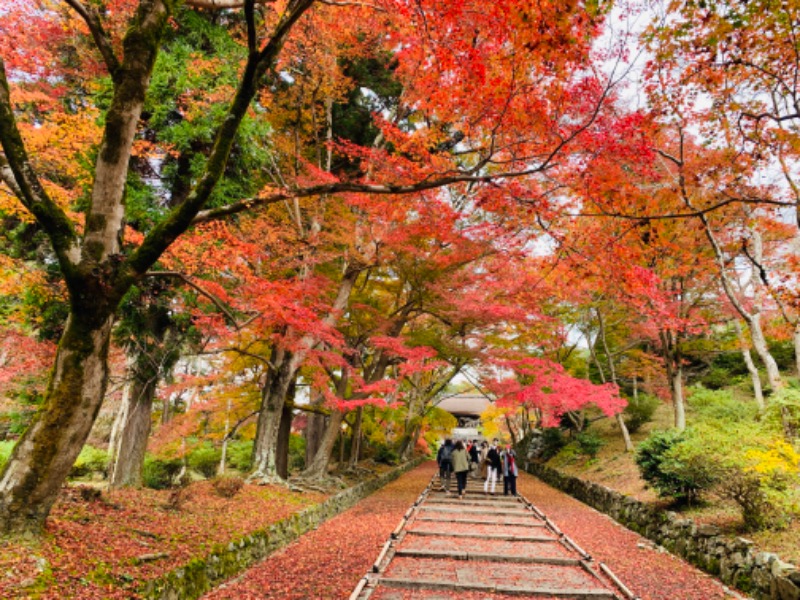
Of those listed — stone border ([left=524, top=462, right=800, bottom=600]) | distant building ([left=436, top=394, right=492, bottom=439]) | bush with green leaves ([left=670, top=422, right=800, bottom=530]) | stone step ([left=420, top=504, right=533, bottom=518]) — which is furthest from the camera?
distant building ([left=436, top=394, right=492, bottom=439])

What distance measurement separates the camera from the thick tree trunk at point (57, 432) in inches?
180

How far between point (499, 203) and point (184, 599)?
749cm

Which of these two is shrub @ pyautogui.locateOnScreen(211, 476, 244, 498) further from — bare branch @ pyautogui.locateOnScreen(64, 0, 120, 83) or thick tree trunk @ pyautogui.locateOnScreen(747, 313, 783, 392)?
thick tree trunk @ pyautogui.locateOnScreen(747, 313, 783, 392)

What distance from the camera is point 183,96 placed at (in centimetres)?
1045

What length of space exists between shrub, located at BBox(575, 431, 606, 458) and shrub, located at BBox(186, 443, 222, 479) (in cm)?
1534

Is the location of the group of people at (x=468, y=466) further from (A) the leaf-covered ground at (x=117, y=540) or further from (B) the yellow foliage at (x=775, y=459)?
(B) the yellow foliage at (x=775, y=459)

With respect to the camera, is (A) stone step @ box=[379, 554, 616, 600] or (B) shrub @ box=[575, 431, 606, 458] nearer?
(A) stone step @ box=[379, 554, 616, 600]

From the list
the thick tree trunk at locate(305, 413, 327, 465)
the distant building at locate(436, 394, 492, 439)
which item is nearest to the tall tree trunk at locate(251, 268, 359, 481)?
the thick tree trunk at locate(305, 413, 327, 465)

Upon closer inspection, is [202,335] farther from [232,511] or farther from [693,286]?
[693,286]

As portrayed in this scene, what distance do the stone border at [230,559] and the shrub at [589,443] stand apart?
1196cm

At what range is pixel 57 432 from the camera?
15.4 ft

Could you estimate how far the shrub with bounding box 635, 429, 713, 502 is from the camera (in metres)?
8.86

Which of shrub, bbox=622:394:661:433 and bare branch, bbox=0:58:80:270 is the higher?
bare branch, bbox=0:58:80:270

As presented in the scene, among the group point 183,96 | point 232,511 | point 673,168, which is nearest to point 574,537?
point 232,511
